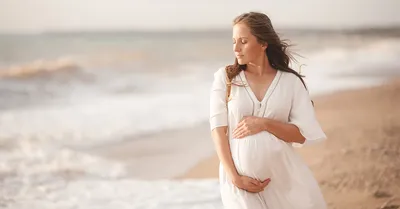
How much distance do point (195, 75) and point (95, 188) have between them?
21.7 inches

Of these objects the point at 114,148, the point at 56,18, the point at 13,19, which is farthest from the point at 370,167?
the point at 13,19

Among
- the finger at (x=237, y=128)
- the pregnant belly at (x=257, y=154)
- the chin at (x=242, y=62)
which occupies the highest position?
the chin at (x=242, y=62)

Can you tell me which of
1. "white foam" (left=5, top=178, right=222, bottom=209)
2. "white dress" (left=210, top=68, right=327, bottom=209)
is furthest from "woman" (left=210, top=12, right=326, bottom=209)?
"white foam" (left=5, top=178, right=222, bottom=209)

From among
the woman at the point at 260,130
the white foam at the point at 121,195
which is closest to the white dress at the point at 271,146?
the woman at the point at 260,130

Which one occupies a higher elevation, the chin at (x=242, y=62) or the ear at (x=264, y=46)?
the ear at (x=264, y=46)

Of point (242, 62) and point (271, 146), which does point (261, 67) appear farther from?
point (271, 146)

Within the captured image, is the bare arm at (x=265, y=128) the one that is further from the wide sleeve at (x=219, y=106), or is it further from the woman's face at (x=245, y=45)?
the woman's face at (x=245, y=45)

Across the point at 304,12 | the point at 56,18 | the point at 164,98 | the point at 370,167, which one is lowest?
the point at 370,167

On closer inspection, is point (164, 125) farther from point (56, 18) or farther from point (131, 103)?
point (56, 18)

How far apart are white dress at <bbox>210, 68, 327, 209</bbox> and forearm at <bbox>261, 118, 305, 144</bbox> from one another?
1 centimetres

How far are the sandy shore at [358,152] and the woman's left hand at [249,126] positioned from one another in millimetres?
622

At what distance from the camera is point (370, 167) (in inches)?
89.1

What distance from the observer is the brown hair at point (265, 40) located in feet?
5.54

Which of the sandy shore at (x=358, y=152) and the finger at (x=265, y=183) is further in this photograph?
the sandy shore at (x=358, y=152)
